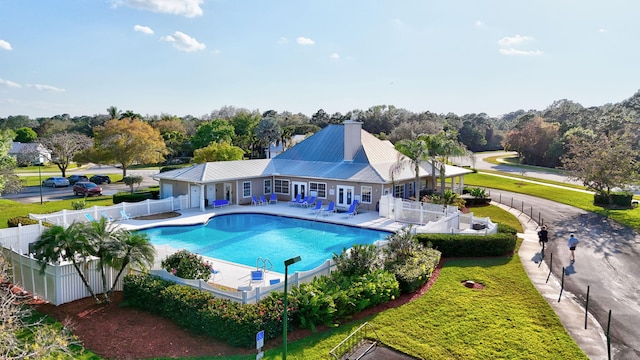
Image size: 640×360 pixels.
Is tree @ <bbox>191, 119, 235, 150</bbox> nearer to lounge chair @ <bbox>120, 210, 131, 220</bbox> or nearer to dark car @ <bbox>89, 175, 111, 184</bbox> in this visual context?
dark car @ <bbox>89, 175, 111, 184</bbox>

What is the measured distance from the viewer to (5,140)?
17.6m

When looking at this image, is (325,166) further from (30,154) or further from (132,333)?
(30,154)

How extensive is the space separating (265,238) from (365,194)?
332 inches

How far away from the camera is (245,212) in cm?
2714

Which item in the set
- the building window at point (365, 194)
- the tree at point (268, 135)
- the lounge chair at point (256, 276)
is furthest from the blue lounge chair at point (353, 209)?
the tree at point (268, 135)

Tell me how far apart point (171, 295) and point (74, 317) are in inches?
109

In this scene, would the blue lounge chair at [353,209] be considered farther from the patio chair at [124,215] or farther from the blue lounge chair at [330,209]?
the patio chair at [124,215]

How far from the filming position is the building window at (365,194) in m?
27.1

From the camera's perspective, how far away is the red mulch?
30.9ft

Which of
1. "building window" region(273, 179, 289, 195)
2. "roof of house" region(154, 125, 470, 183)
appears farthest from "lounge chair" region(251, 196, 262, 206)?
"building window" region(273, 179, 289, 195)

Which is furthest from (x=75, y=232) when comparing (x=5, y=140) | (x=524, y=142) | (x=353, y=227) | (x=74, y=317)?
(x=524, y=142)

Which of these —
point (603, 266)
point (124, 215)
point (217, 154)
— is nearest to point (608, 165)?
point (603, 266)

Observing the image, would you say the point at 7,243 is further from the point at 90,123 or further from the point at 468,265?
the point at 90,123

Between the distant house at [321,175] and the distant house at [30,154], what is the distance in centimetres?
4103
